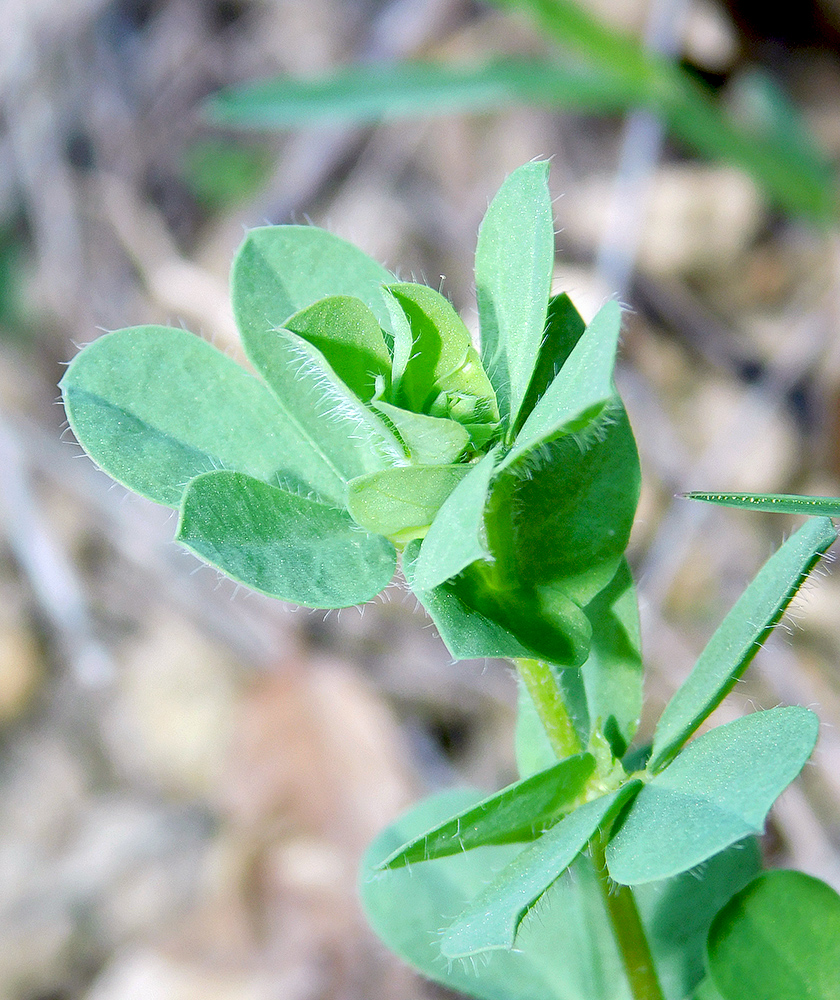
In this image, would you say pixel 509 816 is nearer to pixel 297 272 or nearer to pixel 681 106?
pixel 297 272

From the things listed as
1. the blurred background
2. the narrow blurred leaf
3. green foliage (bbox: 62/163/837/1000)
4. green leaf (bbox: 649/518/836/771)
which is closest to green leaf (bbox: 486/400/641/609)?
green foliage (bbox: 62/163/837/1000)

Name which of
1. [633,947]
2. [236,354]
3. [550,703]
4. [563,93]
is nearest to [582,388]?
[550,703]

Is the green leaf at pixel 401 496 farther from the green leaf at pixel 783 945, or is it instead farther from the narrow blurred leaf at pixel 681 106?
the narrow blurred leaf at pixel 681 106

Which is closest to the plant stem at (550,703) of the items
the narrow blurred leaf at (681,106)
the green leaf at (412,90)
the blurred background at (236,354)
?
the blurred background at (236,354)

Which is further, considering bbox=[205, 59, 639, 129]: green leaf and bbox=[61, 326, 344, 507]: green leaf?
bbox=[205, 59, 639, 129]: green leaf

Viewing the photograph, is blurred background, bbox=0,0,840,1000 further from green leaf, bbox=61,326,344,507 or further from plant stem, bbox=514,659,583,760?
plant stem, bbox=514,659,583,760

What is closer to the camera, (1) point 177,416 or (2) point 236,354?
(1) point 177,416
